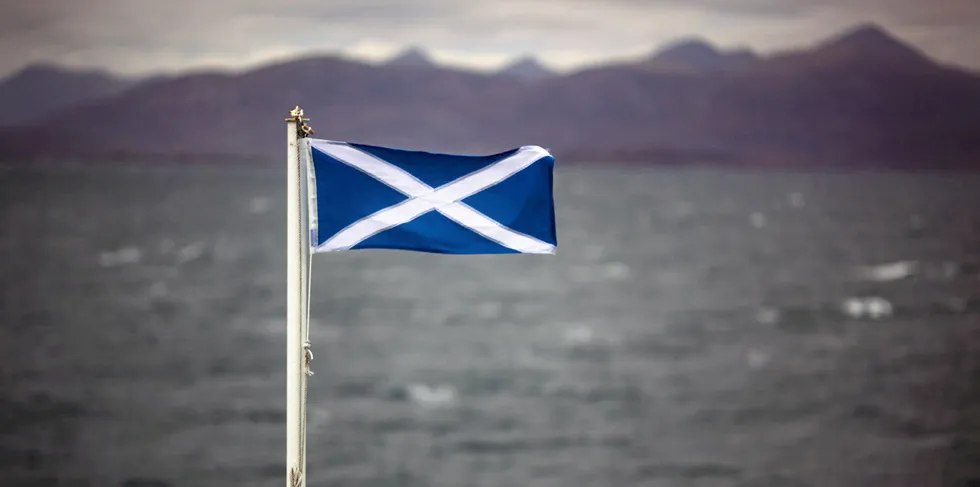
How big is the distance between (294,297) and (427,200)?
1089 mm

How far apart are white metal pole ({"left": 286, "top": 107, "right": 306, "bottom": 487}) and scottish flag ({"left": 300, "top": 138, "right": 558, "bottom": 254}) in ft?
1.15

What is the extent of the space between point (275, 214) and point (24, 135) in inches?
572

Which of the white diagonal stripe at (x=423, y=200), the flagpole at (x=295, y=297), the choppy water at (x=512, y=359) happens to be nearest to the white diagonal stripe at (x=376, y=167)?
the white diagonal stripe at (x=423, y=200)

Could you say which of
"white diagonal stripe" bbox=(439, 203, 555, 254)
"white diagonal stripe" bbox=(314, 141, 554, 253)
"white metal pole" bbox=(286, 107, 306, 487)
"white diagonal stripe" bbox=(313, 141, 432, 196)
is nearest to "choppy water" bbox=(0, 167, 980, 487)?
"white diagonal stripe" bbox=(439, 203, 555, 254)

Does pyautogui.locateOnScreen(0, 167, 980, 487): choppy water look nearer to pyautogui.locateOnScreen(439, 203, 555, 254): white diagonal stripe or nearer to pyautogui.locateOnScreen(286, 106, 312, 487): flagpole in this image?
pyautogui.locateOnScreen(439, 203, 555, 254): white diagonal stripe

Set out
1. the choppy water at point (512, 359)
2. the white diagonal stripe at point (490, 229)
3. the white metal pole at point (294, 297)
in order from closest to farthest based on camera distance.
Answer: the white metal pole at point (294, 297)
the white diagonal stripe at point (490, 229)
the choppy water at point (512, 359)

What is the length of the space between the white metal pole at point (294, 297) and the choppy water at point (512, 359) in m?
14.4

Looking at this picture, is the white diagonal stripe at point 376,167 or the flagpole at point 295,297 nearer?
the flagpole at point 295,297

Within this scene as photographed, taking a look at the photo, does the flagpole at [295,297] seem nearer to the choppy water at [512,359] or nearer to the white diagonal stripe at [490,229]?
the white diagonal stripe at [490,229]

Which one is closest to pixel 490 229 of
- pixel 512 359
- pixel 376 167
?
pixel 376 167

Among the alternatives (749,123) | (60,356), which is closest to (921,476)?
(60,356)

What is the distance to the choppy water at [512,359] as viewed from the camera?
2148cm

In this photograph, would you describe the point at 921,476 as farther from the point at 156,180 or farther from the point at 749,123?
the point at 156,180

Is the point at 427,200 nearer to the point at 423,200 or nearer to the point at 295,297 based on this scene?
the point at 423,200
